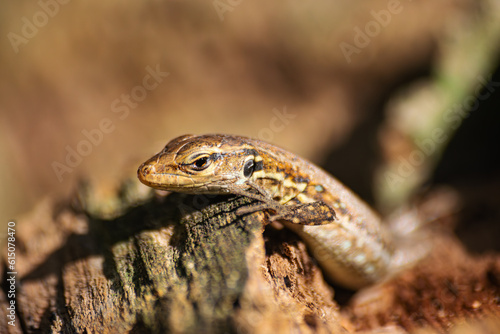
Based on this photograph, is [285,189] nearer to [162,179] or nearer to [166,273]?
[162,179]

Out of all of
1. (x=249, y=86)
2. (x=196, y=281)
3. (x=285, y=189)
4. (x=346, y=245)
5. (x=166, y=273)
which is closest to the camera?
(x=196, y=281)

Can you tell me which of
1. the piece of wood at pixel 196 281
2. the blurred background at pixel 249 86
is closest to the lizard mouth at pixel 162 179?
the piece of wood at pixel 196 281

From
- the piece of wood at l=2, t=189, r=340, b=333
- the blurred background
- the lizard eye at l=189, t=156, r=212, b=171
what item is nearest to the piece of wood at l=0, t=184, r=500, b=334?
the piece of wood at l=2, t=189, r=340, b=333

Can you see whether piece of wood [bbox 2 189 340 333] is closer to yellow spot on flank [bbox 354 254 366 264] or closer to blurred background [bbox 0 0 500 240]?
yellow spot on flank [bbox 354 254 366 264]

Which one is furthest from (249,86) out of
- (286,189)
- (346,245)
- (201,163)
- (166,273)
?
(166,273)

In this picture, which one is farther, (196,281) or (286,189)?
(286,189)

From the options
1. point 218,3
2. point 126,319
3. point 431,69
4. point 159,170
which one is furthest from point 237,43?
point 126,319
